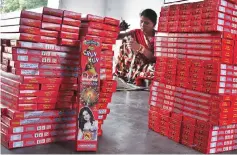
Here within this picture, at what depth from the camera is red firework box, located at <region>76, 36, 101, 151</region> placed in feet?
10.6

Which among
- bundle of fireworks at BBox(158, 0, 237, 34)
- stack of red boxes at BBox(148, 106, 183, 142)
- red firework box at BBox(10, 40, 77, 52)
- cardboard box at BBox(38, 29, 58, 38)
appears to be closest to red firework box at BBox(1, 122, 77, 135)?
red firework box at BBox(10, 40, 77, 52)

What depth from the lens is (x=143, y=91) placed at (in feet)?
27.4

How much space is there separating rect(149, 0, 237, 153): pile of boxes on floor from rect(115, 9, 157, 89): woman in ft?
12.1

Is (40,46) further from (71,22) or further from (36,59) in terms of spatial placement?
(71,22)

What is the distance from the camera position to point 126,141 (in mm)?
3730

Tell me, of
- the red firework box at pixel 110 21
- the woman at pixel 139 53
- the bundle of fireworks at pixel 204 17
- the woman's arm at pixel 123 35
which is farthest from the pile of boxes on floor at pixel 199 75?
the woman's arm at pixel 123 35

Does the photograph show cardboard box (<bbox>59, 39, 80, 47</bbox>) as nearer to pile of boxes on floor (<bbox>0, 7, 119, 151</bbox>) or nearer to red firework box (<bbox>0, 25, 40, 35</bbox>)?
pile of boxes on floor (<bbox>0, 7, 119, 151</bbox>)

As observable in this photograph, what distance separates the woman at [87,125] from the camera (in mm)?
3234

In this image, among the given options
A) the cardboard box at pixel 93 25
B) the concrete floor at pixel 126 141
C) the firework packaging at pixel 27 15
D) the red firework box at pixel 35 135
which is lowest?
the concrete floor at pixel 126 141

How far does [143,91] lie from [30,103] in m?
5.36

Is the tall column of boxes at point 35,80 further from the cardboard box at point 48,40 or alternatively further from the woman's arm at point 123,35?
the woman's arm at point 123,35

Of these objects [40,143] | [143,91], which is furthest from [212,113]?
[143,91]

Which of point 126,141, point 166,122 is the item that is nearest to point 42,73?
point 126,141

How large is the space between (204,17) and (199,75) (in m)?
0.68
